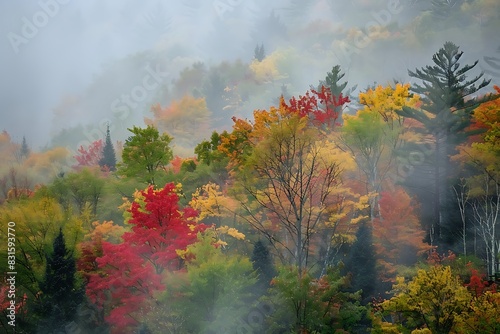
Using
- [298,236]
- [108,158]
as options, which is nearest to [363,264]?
[298,236]

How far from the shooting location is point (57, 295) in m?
24.7

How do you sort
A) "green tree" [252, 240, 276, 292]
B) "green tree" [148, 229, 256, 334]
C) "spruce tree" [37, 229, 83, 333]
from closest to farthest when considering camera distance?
"green tree" [148, 229, 256, 334] → "green tree" [252, 240, 276, 292] → "spruce tree" [37, 229, 83, 333]

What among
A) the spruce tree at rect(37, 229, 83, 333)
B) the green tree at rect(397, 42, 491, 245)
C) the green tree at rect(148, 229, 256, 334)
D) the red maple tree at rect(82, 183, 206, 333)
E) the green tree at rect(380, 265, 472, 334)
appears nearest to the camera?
the green tree at rect(380, 265, 472, 334)

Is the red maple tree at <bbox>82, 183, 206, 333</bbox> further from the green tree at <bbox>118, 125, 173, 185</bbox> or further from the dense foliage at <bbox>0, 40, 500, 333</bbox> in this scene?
the green tree at <bbox>118, 125, 173, 185</bbox>

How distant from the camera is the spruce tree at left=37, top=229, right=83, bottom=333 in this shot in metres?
24.6

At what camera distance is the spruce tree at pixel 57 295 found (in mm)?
24609

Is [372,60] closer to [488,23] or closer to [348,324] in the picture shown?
[488,23]

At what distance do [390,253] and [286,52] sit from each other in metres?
81.3

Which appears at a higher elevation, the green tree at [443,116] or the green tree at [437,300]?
the green tree at [443,116]

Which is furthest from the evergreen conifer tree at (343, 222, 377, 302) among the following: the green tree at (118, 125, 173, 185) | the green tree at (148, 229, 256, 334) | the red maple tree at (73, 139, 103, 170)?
the red maple tree at (73, 139, 103, 170)

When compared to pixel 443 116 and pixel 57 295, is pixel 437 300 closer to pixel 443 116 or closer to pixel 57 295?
pixel 443 116

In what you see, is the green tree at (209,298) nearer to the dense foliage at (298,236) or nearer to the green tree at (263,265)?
the dense foliage at (298,236)

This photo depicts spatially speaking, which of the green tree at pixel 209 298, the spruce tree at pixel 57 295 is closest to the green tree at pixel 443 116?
the green tree at pixel 209 298

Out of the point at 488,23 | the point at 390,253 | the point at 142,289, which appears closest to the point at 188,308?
the point at 142,289
